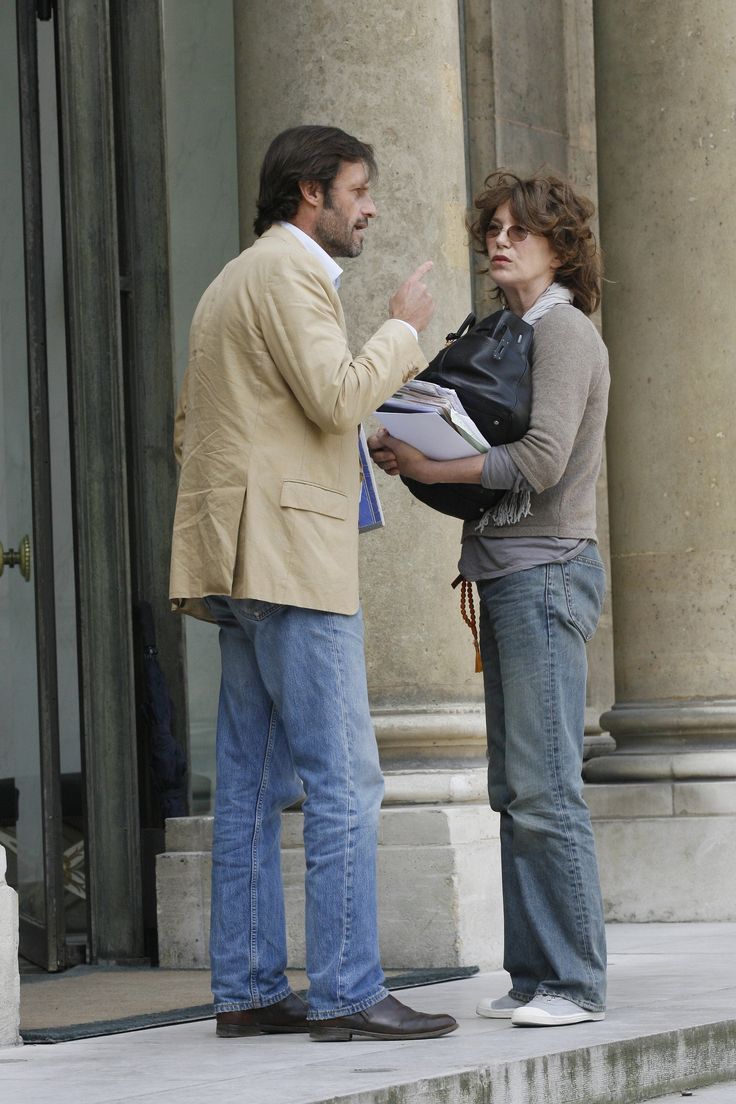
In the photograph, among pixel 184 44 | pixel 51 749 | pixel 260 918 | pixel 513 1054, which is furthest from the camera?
pixel 184 44

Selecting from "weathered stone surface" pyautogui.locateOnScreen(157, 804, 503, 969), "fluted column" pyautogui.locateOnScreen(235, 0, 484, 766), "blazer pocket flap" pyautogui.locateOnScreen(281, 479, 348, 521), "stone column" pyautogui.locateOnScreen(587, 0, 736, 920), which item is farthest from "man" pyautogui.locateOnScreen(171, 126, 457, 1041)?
"stone column" pyautogui.locateOnScreen(587, 0, 736, 920)

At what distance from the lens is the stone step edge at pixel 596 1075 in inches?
142

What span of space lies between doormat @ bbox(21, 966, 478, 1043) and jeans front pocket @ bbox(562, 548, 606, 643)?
4.55ft

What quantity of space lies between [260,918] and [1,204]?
317 centimetres

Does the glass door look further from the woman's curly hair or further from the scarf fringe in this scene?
the scarf fringe

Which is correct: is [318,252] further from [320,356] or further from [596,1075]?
[596,1075]

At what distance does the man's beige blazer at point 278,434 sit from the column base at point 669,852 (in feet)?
11.7

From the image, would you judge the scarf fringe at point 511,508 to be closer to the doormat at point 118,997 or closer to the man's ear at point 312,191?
the man's ear at point 312,191

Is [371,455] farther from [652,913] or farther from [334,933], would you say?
[652,913]

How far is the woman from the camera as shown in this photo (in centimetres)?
440

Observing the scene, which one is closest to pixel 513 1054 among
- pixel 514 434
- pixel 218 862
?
pixel 218 862

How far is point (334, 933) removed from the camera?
4.13m

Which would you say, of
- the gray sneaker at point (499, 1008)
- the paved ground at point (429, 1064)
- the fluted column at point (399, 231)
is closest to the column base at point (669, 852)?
the fluted column at point (399, 231)

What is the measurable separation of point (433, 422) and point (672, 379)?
145 inches
